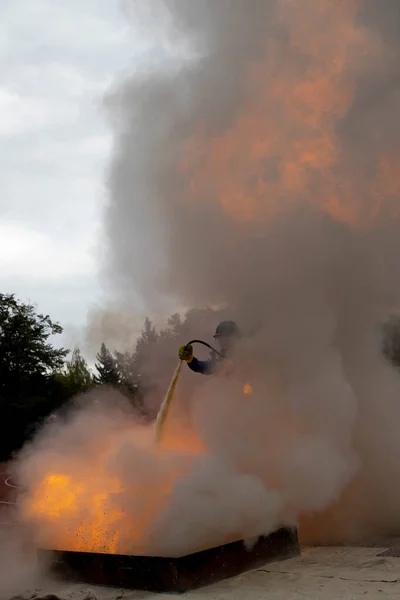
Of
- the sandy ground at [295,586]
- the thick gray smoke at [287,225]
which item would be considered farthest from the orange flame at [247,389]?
the sandy ground at [295,586]

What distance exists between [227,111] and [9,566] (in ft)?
27.1

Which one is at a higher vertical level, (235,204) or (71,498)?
(235,204)

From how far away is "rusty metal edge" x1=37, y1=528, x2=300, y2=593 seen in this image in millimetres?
7531

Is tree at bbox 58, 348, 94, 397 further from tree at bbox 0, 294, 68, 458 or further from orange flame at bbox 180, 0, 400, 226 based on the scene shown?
orange flame at bbox 180, 0, 400, 226

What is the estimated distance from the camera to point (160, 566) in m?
7.55

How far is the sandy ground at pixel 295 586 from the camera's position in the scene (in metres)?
7.11

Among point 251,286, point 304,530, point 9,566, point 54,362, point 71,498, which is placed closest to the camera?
point 9,566

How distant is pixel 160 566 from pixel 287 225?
6.24m

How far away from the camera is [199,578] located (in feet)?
25.2

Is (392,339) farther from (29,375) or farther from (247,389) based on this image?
(29,375)

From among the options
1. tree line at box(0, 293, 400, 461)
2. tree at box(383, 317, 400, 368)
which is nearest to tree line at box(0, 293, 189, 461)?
tree line at box(0, 293, 400, 461)

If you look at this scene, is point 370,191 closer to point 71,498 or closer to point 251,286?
point 251,286

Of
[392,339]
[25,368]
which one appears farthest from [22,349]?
[392,339]

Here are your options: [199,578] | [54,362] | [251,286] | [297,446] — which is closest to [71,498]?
[199,578]
